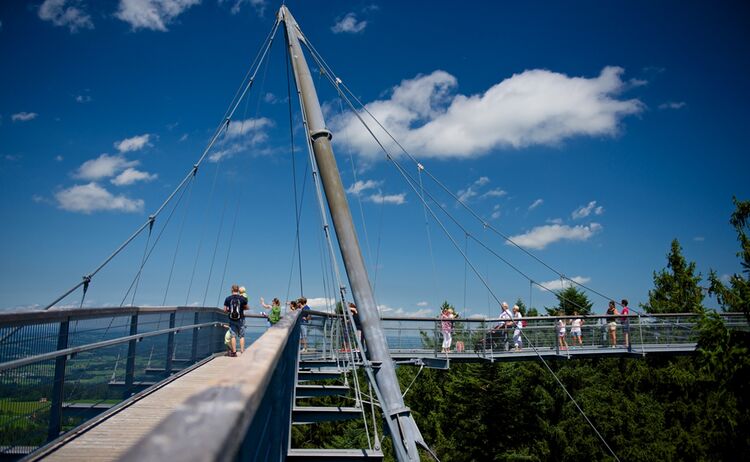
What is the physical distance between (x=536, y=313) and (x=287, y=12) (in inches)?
1705

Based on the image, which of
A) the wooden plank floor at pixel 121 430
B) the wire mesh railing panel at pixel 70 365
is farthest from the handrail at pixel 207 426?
the wire mesh railing panel at pixel 70 365

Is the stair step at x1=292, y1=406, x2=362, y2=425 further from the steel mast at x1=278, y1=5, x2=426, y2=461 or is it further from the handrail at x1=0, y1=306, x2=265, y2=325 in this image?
the handrail at x1=0, y1=306, x2=265, y2=325

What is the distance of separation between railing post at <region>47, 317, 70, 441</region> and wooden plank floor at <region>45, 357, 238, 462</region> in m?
0.19

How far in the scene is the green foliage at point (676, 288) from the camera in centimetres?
3359

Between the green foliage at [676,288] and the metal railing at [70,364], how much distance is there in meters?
34.5

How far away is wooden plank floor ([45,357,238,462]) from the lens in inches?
165

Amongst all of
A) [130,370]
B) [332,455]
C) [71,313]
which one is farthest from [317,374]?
[71,313]

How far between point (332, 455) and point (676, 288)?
34.8 meters

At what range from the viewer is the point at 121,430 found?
4.95 meters

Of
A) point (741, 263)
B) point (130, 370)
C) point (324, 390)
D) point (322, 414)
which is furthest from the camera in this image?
point (741, 263)

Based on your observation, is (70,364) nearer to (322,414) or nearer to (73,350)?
(73,350)

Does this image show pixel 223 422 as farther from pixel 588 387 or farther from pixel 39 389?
pixel 588 387

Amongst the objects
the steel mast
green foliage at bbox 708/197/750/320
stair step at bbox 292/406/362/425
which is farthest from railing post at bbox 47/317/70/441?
green foliage at bbox 708/197/750/320

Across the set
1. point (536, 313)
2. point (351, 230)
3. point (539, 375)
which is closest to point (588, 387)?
point (539, 375)
